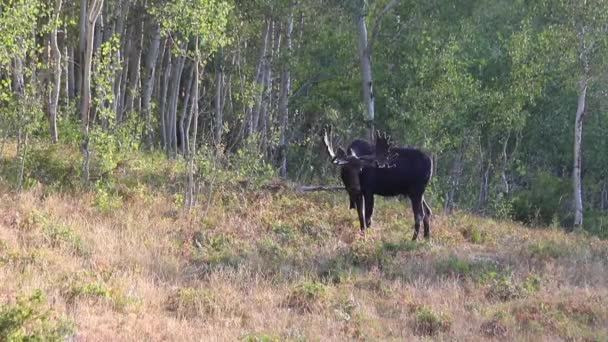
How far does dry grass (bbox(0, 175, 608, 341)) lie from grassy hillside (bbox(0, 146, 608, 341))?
32 millimetres

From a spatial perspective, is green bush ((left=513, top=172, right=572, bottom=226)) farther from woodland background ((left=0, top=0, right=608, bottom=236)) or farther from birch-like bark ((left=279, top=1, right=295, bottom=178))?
birch-like bark ((left=279, top=1, right=295, bottom=178))

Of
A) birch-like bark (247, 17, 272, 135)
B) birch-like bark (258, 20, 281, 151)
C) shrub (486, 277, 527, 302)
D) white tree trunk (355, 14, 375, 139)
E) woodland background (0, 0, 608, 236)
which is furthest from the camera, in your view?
birch-like bark (258, 20, 281, 151)

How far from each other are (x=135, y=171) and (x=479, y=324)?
10.0 metres

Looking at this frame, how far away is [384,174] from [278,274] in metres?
4.53

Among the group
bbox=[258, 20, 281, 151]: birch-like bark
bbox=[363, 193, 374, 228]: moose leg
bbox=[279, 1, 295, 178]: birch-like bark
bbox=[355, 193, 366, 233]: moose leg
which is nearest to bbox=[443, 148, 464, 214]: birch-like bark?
bbox=[363, 193, 374, 228]: moose leg

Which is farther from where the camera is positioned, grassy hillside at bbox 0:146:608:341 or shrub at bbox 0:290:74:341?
grassy hillside at bbox 0:146:608:341

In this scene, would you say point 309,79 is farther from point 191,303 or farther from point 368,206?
point 191,303

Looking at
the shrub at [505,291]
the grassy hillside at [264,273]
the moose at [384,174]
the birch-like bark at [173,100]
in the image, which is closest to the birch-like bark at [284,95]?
the birch-like bark at [173,100]

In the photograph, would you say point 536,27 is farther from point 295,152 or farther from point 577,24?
point 295,152

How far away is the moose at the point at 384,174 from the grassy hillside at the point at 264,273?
24.5 inches

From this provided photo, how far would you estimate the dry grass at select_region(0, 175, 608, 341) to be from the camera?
8.81 meters

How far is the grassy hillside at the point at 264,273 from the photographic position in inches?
340

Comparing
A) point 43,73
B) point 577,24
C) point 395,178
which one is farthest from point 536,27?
point 43,73

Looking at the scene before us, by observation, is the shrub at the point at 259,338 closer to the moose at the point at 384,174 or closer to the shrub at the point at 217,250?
the shrub at the point at 217,250
